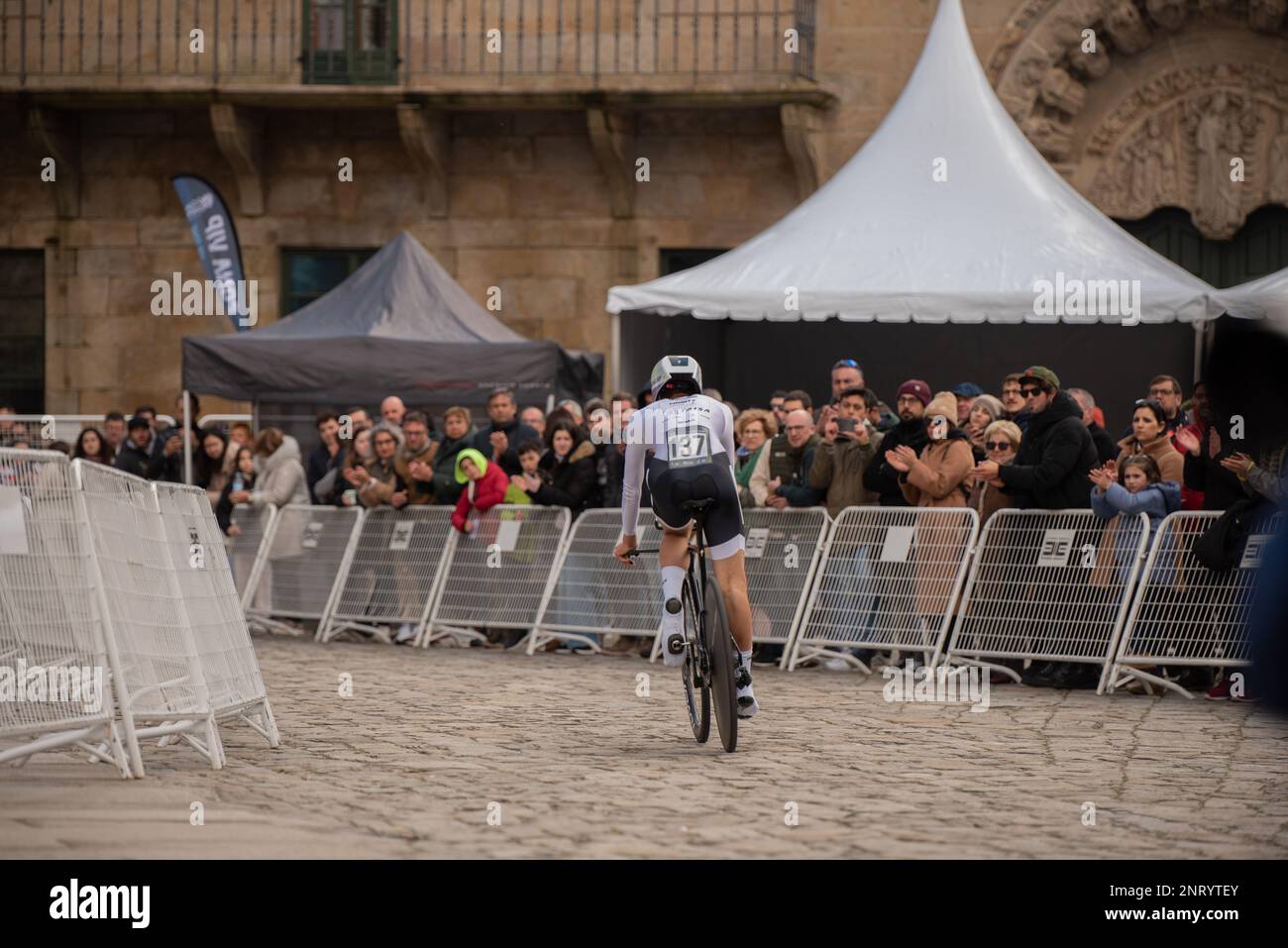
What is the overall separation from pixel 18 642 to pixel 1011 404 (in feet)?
27.5

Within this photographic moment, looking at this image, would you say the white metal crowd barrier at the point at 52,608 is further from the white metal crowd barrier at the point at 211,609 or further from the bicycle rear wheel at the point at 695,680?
the bicycle rear wheel at the point at 695,680

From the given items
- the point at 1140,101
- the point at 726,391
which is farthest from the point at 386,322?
the point at 1140,101

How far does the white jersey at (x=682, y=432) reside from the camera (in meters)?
10.1

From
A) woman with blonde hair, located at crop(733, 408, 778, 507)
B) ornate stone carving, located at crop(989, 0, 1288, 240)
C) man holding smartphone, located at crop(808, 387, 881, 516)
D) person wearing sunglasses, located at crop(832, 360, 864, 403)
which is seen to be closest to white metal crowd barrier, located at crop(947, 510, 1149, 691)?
man holding smartphone, located at crop(808, 387, 881, 516)

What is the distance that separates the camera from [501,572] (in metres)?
16.1

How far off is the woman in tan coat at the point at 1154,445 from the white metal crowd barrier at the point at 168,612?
5.90 m

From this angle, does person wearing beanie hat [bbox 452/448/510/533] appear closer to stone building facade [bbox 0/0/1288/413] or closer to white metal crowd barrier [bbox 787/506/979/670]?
white metal crowd barrier [bbox 787/506/979/670]

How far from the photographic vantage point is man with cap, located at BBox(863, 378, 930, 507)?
46.2 ft

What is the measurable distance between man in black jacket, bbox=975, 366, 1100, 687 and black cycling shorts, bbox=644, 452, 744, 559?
346 centimetres

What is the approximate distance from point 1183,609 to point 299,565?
7.50 meters

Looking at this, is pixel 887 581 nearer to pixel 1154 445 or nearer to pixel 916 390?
pixel 916 390

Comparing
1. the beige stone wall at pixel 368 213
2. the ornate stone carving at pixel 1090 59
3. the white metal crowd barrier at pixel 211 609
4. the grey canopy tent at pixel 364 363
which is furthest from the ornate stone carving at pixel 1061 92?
the white metal crowd barrier at pixel 211 609

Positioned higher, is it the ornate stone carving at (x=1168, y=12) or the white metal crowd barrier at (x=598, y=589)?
the ornate stone carving at (x=1168, y=12)

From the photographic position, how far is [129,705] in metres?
8.40
